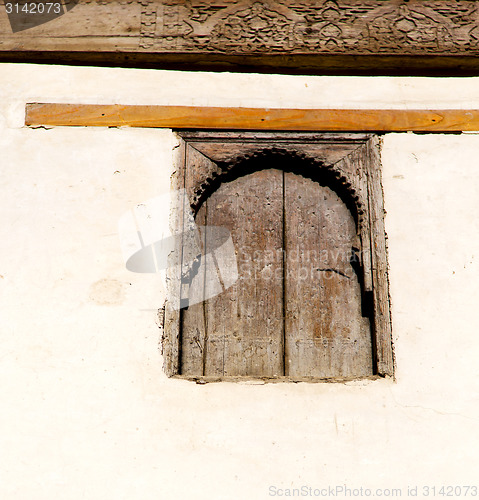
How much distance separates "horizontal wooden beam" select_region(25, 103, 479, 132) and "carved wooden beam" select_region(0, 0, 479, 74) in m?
0.26

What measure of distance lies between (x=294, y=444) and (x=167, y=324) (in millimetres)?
714

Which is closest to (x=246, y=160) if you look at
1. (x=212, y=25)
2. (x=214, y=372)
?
(x=212, y=25)

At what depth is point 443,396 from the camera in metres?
2.31

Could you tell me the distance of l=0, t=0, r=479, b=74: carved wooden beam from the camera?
2.77 m

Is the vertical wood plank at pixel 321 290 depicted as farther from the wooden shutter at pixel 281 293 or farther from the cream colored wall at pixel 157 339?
the cream colored wall at pixel 157 339

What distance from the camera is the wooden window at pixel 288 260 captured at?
2426 millimetres

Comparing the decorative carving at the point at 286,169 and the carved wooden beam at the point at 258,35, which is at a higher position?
the carved wooden beam at the point at 258,35

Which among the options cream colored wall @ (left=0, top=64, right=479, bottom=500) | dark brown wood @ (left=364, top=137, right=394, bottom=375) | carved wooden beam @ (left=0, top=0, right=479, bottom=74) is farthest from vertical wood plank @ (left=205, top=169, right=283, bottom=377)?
carved wooden beam @ (left=0, top=0, right=479, bottom=74)

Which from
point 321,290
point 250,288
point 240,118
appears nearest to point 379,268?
point 321,290

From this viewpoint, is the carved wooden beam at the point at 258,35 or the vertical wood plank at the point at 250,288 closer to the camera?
the vertical wood plank at the point at 250,288

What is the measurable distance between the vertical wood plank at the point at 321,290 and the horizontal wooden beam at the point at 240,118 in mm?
293

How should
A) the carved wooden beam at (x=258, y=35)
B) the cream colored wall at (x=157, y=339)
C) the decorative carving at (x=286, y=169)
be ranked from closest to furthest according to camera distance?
1. the cream colored wall at (x=157, y=339)
2. the decorative carving at (x=286, y=169)
3. the carved wooden beam at (x=258, y=35)

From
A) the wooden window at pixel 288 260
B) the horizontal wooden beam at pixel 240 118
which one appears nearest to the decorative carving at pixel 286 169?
Answer: the wooden window at pixel 288 260

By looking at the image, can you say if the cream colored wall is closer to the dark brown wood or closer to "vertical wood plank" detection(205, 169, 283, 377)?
the dark brown wood
